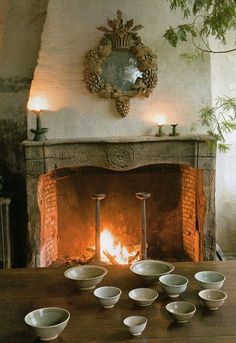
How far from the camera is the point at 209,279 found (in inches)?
73.7

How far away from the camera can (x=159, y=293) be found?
179 centimetres

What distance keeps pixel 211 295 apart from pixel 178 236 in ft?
8.19

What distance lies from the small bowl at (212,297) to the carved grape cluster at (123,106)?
2144mm

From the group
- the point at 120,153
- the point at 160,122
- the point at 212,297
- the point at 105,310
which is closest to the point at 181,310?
the point at 212,297

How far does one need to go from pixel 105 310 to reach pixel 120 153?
208cm

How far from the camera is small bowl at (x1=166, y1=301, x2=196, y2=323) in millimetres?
1530

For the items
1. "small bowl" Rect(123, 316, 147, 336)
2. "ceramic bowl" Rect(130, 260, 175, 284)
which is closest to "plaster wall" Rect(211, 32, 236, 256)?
"ceramic bowl" Rect(130, 260, 175, 284)

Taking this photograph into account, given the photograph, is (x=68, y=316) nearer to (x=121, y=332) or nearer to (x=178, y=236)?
(x=121, y=332)

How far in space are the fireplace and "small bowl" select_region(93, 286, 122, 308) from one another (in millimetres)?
1963

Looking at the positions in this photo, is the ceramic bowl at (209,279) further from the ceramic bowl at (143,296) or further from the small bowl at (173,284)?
the ceramic bowl at (143,296)

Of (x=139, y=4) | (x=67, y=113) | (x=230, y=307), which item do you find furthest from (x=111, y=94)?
(x=230, y=307)

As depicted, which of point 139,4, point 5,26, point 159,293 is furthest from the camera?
point 5,26

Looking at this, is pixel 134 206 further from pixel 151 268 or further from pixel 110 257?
pixel 151 268

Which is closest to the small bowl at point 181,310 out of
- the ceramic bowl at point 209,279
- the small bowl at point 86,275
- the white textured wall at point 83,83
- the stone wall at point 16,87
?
the ceramic bowl at point 209,279
